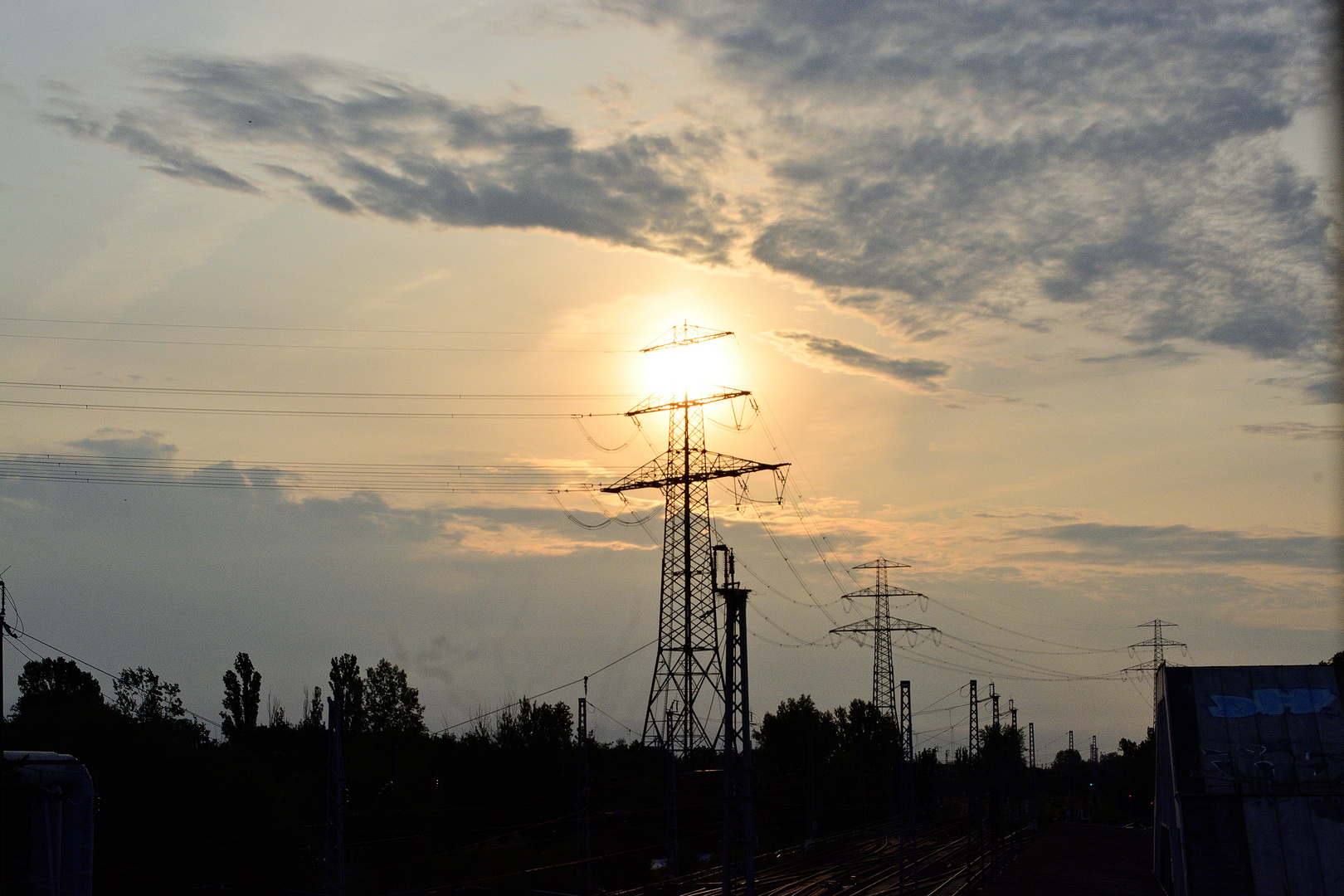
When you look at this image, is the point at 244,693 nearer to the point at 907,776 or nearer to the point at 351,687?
the point at 351,687

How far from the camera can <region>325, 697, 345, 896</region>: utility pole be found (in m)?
24.8

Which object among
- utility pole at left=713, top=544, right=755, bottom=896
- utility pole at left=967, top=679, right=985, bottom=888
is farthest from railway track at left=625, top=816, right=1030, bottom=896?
utility pole at left=713, top=544, right=755, bottom=896

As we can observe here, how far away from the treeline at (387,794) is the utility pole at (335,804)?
4.94ft

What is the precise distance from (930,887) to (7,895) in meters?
34.1

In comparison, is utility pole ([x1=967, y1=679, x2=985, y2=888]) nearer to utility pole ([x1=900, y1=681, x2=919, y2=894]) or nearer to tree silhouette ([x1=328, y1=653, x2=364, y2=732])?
utility pole ([x1=900, y1=681, x2=919, y2=894])

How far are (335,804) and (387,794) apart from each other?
124 feet

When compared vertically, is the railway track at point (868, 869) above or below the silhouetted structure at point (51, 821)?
below

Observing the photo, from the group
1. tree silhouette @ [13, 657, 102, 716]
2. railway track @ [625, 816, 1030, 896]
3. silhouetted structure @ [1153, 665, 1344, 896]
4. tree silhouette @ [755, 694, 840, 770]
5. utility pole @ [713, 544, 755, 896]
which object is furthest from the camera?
tree silhouette @ [755, 694, 840, 770]

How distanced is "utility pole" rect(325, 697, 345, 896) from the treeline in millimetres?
1504

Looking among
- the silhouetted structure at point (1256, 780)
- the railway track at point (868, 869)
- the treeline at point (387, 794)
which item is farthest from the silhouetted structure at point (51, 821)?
the silhouetted structure at point (1256, 780)

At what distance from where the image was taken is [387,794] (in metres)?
60.7

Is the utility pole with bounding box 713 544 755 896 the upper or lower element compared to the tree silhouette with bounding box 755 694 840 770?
upper

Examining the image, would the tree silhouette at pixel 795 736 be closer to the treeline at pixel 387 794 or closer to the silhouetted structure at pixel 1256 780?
the treeline at pixel 387 794

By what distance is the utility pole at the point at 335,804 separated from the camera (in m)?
24.8
